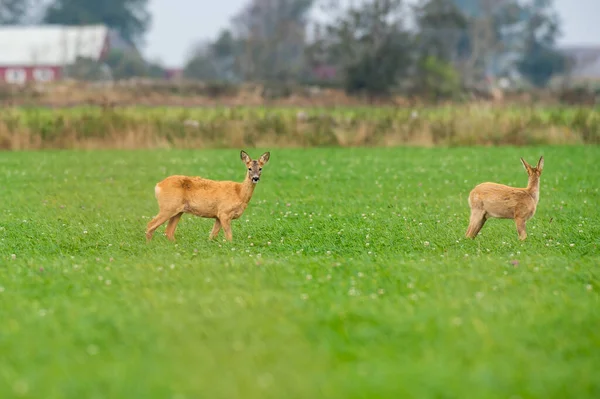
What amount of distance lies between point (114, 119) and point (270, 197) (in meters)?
14.1

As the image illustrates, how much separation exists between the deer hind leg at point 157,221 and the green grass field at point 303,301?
0.14 m

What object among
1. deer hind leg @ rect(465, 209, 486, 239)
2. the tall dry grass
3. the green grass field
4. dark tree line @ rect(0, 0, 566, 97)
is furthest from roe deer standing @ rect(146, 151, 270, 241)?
dark tree line @ rect(0, 0, 566, 97)

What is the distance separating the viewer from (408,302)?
10031mm

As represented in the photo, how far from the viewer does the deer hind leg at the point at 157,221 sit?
46.6 ft

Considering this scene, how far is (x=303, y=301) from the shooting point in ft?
32.6

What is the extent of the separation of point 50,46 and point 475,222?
285ft

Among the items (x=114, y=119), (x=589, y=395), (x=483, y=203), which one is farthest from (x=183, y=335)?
(x=114, y=119)

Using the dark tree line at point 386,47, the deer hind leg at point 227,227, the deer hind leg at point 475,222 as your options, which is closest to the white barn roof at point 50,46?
the dark tree line at point 386,47

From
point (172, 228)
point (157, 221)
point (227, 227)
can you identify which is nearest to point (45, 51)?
point (172, 228)

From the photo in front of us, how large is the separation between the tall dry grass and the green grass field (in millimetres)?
12160

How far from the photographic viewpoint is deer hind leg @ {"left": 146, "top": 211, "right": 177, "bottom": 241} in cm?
1420

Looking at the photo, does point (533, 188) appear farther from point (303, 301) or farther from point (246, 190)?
point (303, 301)

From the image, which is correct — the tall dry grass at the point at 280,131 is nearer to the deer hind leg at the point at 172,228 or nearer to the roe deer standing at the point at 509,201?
the deer hind leg at the point at 172,228

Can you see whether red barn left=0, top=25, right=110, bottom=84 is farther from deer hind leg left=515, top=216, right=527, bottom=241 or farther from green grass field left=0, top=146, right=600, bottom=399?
deer hind leg left=515, top=216, right=527, bottom=241
